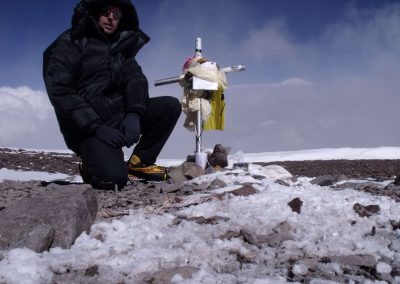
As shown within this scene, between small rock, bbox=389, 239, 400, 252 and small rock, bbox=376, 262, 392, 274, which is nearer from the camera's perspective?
small rock, bbox=376, 262, 392, 274

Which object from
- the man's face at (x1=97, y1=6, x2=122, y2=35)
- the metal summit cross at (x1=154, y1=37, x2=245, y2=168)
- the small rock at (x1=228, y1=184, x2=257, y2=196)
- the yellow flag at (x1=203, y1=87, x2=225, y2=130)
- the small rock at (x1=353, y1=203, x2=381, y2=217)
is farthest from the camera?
the yellow flag at (x1=203, y1=87, x2=225, y2=130)

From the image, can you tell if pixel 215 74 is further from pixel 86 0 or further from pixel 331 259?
pixel 331 259

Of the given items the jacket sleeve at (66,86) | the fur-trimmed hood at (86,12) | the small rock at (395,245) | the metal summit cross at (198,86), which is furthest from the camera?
the metal summit cross at (198,86)

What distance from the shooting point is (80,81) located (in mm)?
4148

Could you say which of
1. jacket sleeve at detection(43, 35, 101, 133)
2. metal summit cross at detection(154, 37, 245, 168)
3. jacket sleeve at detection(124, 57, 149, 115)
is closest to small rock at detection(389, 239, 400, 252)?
jacket sleeve at detection(43, 35, 101, 133)

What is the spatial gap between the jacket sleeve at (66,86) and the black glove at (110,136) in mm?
66

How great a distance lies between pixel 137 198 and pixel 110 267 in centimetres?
152

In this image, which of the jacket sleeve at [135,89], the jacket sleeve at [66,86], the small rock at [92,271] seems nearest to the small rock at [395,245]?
the small rock at [92,271]

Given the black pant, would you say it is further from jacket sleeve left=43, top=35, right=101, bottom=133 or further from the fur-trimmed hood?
the fur-trimmed hood

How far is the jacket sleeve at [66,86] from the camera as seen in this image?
3887mm

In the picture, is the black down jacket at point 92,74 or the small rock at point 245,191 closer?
the small rock at point 245,191

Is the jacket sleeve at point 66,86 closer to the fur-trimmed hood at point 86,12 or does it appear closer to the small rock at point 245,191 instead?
the fur-trimmed hood at point 86,12

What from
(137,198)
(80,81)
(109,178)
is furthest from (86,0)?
(137,198)

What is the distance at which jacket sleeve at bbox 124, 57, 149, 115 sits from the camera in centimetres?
440
